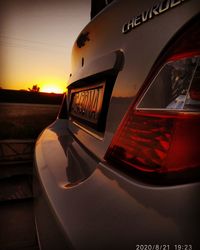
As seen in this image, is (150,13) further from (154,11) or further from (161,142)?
(161,142)

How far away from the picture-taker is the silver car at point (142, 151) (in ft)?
2.14

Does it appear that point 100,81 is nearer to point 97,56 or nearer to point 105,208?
point 97,56

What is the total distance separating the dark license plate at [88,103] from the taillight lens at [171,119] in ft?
1.36

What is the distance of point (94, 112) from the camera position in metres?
1.30

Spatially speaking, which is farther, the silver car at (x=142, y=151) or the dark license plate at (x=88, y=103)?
the dark license plate at (x=88, y=103)

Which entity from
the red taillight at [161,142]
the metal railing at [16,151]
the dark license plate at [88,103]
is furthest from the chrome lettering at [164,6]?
the metal railing at [16,151]

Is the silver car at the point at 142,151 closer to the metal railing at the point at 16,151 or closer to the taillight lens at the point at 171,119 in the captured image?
the taillight lens at the point at 171,119

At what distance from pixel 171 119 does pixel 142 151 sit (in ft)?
0.43

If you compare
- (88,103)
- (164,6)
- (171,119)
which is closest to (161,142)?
(171,119)

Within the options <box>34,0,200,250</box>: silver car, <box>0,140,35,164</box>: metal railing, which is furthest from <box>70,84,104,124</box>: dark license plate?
<box>0,140,35,164</box>: metal railing

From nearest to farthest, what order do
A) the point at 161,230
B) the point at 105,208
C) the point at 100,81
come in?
the point at 161,230
the point at 105,208
the point at 100,81

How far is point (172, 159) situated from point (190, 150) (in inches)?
1.9

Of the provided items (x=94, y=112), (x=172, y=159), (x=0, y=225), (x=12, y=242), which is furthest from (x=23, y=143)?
(x=172, y=159)

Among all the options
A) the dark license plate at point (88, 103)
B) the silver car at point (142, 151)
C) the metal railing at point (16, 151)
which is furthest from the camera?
the metal railing at point (16, 151)
